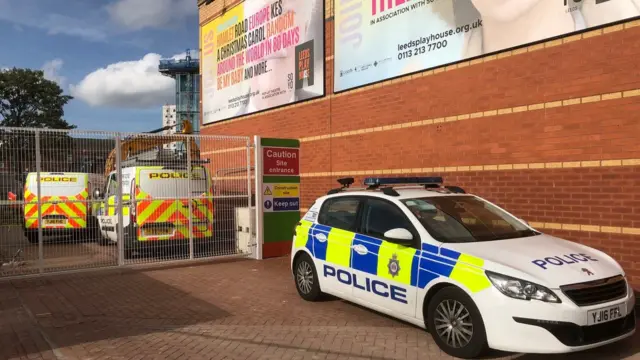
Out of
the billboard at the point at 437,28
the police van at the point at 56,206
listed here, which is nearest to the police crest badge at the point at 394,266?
the billboard at the point at 437,28

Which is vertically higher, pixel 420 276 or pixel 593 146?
pixel 593 146

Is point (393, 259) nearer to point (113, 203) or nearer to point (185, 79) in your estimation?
point (113, 203)

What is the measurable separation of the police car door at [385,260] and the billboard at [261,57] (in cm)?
630

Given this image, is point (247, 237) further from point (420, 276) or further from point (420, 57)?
point (420, 276)

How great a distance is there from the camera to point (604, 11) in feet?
21.5

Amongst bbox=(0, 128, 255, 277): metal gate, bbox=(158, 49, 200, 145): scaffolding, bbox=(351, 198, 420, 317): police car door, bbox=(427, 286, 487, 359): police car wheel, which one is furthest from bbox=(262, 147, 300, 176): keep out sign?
bbox=(158, 49, 200, 145): scaffolding

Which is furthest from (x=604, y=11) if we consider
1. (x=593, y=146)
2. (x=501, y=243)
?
(x=501, y=243)

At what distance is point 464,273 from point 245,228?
663cm

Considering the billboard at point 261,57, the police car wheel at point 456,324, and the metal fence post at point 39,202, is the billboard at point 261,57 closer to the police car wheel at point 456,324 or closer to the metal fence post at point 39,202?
the metal fence post at point 39,202

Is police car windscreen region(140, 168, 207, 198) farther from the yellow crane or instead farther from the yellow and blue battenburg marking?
the yellow and blue battenburg marking

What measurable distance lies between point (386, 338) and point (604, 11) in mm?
4966

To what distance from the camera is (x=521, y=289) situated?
13.8ft

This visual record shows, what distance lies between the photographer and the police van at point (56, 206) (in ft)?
27.7

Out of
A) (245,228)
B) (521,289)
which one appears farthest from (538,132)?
(245,228)
